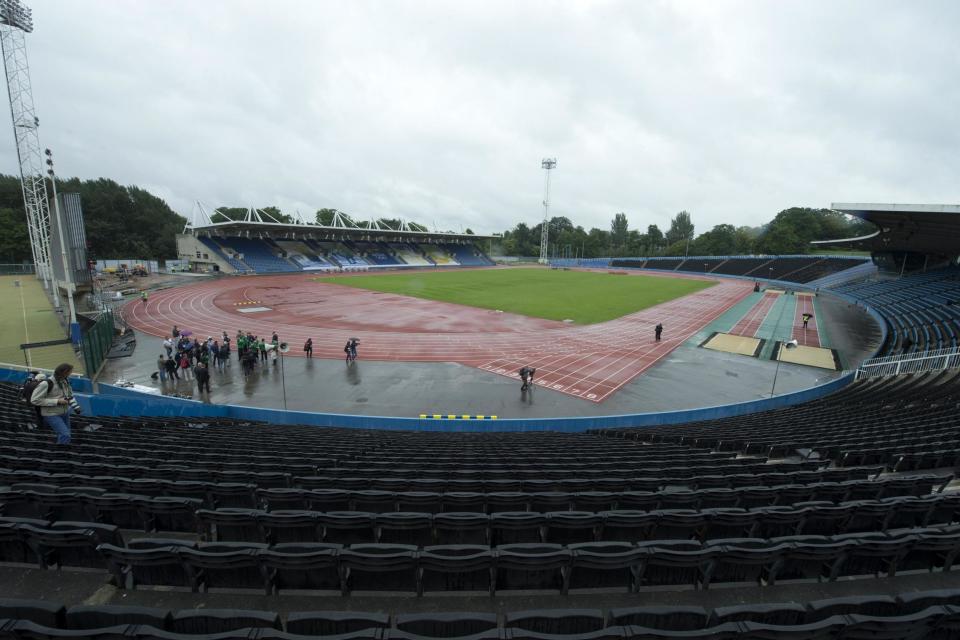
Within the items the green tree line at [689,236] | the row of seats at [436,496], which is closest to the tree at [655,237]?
the green tree line at [689,236]

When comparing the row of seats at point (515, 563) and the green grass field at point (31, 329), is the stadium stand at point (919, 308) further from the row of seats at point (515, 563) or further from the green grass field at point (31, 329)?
the green grass field at point (31, 329)

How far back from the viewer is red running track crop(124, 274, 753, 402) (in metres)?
22.7

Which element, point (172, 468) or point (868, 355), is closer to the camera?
point (172, 468)

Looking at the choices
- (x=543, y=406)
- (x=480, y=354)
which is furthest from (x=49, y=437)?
(x=480, y=354)

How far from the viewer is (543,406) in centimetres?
1723

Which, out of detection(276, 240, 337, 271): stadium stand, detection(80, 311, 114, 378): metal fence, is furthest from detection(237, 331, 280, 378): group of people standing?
detection(276, 240, 337, 271): stadium stand

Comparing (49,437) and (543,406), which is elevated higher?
(49,437)

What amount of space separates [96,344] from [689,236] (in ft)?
599

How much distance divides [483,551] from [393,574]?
82 centimetres

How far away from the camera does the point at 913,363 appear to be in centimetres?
1830

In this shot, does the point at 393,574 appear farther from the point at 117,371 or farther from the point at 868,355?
the point at 868,355

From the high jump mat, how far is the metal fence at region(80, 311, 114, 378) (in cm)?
3365

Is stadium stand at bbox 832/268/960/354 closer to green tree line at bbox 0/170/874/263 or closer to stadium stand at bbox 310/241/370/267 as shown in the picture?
green tree line at bbox 0/170/874/263

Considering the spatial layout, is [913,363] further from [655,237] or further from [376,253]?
[655,237]
